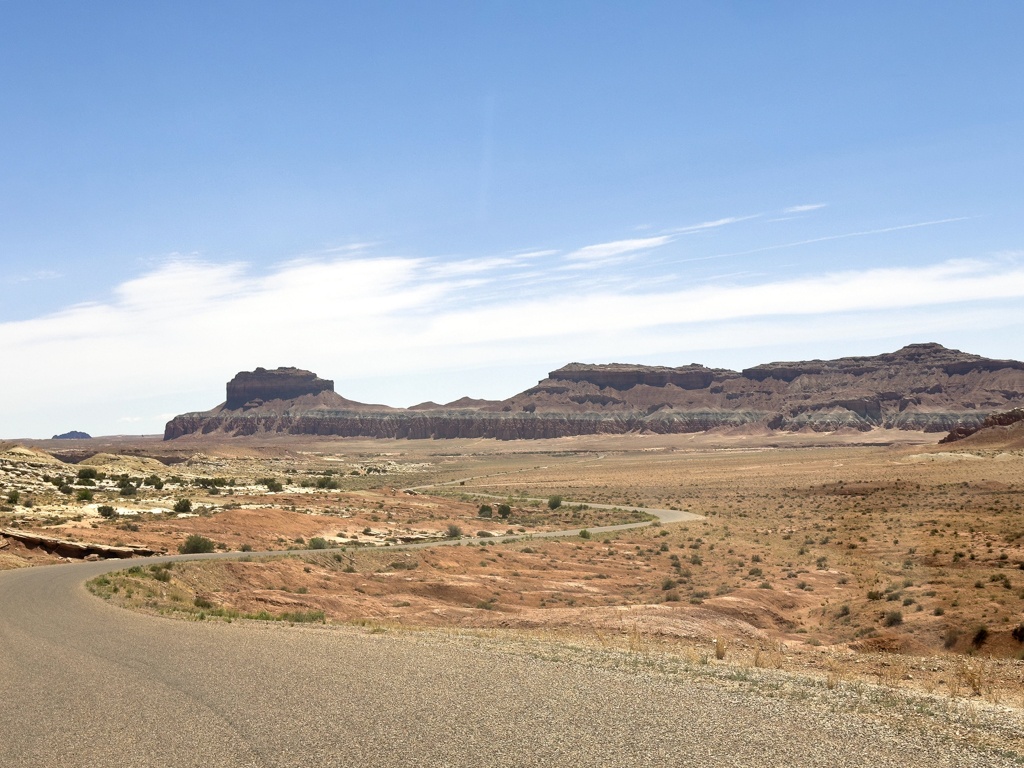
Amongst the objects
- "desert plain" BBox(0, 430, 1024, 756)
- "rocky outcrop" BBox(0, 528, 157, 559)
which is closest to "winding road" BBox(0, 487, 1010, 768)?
"desert plain" BBox(0, 430, 1024, 756)

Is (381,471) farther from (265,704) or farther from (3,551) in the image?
(265,704)

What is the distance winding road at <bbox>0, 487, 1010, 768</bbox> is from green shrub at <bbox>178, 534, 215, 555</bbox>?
20.2 metres

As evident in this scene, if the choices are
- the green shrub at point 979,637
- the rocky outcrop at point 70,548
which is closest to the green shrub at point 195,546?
the rocky outcrop at point 70,548

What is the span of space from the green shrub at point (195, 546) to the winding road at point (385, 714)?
20.2m

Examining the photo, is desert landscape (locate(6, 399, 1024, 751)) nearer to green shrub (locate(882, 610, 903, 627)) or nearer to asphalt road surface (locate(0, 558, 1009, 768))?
green shrub (locate(882, 610, 903, 627))

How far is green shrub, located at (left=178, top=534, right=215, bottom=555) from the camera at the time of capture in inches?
1303

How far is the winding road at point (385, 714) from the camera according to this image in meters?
8.04

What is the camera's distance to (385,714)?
9.41 m

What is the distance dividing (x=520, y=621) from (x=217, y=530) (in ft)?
72.2

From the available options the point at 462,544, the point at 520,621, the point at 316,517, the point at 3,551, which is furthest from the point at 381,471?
the point at 520,621

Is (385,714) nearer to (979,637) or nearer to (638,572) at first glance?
(979,637)

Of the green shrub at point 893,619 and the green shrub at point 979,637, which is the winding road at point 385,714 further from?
the green shrub at point 893,619

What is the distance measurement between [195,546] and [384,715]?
27.0 metres

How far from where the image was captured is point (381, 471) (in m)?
123
